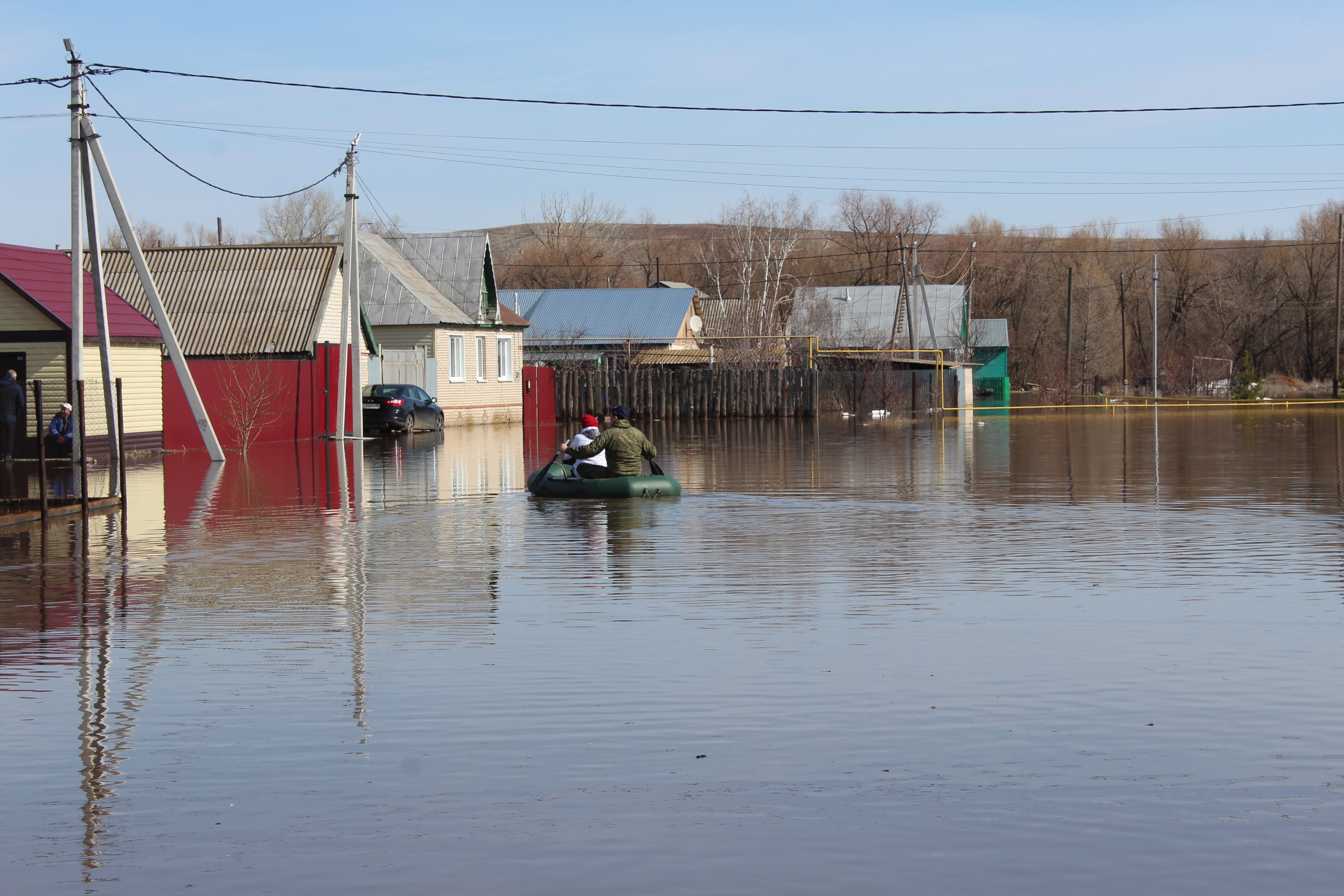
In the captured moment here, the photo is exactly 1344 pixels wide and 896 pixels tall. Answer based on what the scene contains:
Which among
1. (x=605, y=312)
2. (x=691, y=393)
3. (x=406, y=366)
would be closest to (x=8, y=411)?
(x=406, y=366)

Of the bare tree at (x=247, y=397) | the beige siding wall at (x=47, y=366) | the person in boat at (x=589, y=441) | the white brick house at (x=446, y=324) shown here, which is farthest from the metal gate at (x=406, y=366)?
the person in boat at (x=589, y=441)

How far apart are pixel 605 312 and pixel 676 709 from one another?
65.3 meters

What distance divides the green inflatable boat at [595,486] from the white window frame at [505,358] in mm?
34221

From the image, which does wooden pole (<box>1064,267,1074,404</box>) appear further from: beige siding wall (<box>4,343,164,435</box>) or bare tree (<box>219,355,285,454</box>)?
beige siding wall (<box>4,343,164,435</box>)

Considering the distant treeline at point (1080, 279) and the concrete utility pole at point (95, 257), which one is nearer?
the concrete utility pole at point (95, 257)

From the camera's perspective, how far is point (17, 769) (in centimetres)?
631

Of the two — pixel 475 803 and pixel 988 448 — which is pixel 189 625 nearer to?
pixel 475 803

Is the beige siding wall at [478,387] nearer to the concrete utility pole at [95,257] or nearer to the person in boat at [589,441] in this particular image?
the concrete utility pole at [95,257]

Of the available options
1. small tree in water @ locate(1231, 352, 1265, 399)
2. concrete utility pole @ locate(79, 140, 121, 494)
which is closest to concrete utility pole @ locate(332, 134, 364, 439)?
concrete utility pole @ locate(79, 140, 121, 494)

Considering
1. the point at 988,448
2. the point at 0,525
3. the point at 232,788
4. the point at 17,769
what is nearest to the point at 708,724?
the point at 232,788

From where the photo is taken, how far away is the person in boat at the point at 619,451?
62.6ft

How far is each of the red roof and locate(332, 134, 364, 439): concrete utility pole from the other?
433 centimetres

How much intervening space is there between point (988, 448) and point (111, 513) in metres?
20.3

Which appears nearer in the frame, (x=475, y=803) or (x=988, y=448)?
(x=475, y=803)
